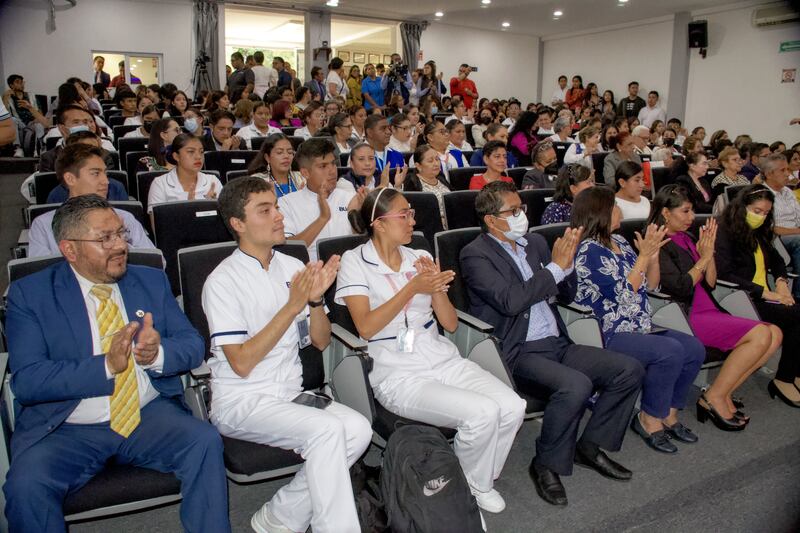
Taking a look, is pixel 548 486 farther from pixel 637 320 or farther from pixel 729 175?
pixel 729 175

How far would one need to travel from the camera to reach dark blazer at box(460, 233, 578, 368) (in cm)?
250

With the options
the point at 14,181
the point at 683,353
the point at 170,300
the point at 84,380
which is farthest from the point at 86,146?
the point at 14,181

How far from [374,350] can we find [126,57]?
1374 centimetres

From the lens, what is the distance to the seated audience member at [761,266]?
3277 mm

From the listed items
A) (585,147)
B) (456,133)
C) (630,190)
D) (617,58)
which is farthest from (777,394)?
(617,58)

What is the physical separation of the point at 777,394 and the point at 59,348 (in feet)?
11.4

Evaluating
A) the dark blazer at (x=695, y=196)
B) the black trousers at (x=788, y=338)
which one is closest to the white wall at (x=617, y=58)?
the dark blazer at (x=695, y=196)

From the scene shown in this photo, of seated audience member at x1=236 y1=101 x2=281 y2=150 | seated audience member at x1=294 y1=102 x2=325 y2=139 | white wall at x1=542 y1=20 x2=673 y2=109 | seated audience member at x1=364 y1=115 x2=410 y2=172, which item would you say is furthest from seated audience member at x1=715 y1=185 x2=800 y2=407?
white wall at x1=542 y1=20 x2=673 y2=109

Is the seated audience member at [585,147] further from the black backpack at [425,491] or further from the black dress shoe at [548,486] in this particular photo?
the black backpack at [425,491]

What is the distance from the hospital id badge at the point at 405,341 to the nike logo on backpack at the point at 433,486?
0.56m

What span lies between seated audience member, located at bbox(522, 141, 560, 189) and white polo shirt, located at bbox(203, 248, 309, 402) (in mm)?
3146

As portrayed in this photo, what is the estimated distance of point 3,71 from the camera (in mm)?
12242

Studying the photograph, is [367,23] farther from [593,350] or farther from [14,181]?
[593,350]

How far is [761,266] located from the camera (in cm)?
363
